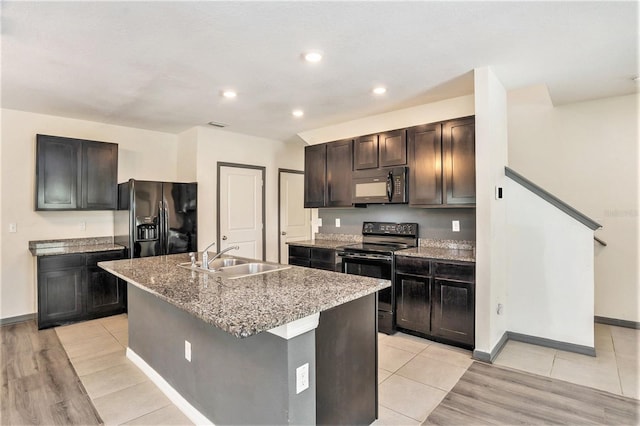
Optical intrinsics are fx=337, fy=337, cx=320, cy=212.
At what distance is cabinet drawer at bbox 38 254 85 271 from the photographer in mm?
3752

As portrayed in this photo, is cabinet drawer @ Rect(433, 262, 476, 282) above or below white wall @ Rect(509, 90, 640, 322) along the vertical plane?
below

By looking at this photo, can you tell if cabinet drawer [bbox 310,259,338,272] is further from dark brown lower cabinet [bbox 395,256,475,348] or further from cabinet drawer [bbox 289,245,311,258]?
dark brown lower cabinet [bbox 395,256,475,348]

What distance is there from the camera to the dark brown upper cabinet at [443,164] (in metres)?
3.30

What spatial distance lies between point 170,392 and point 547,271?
3425 millimetres

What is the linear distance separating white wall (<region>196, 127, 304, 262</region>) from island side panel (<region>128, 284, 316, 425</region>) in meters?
2.33

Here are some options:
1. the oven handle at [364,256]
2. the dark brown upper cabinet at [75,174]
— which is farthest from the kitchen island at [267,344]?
the dark brown upper cabinet at [75,174]

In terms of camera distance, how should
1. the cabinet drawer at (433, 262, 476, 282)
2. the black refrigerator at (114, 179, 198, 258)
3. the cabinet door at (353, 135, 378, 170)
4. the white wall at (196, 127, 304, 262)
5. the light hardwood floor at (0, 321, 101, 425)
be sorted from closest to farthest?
the light hardwood floor at (0, 321, 101, 425) → the cabinet drawer at (433, 262, 476, 282) → the cabinet door at (353, 135, 378, 170) → the black refrigerator at (114, 179, 198, 258) → the white wall at (196, 127, 304, 262)

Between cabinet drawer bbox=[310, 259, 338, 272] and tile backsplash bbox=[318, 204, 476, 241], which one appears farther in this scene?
cabinet drawer bbox=[310, 259, 338, 272]

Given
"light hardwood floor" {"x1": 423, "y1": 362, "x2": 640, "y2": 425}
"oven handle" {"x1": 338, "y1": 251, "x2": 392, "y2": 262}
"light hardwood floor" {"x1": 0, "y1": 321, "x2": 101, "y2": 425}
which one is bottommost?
"light hardwood floor" {"x1": 0, "y1": 321, "x2": 101, "y2": 425}

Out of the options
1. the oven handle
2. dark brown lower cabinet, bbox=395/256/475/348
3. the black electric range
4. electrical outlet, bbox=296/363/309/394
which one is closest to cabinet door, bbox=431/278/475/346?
dark brown lower cabinet, bbox=395/256/475/348

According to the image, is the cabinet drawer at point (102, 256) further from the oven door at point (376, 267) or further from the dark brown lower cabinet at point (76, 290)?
the oven door at point (376, 267)

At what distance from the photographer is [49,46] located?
2424mm

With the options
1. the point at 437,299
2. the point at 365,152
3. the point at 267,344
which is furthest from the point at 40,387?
the point at 365,152

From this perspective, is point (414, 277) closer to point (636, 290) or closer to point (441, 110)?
point (441, 110)
